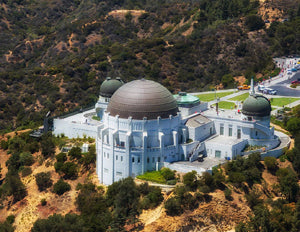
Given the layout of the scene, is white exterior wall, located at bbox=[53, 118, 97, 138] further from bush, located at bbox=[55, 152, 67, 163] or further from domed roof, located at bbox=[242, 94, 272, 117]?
domed roof, located at bbox=[242, 94, 272, 117]

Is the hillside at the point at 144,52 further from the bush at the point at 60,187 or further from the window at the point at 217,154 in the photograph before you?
the window at the point at 217,154

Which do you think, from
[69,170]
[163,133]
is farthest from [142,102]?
[69,170]

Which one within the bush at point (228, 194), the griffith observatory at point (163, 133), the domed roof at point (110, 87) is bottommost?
the bush at point (228, 194)

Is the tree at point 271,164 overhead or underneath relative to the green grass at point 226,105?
underneath

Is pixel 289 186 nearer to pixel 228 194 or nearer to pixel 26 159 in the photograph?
pixel 228 194

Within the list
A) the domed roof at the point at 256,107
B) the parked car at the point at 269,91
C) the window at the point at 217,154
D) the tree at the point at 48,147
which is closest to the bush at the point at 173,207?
the window at the point at 217,154

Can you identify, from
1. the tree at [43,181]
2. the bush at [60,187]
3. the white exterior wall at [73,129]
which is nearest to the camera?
the bush at [60,187]

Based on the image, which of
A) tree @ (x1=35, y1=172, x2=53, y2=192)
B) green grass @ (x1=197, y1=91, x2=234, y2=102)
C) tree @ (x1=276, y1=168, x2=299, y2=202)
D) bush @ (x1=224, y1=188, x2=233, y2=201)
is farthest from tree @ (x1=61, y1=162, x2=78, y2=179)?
green grass @ (x1=197, y1=91, x2=234, y2=102)
